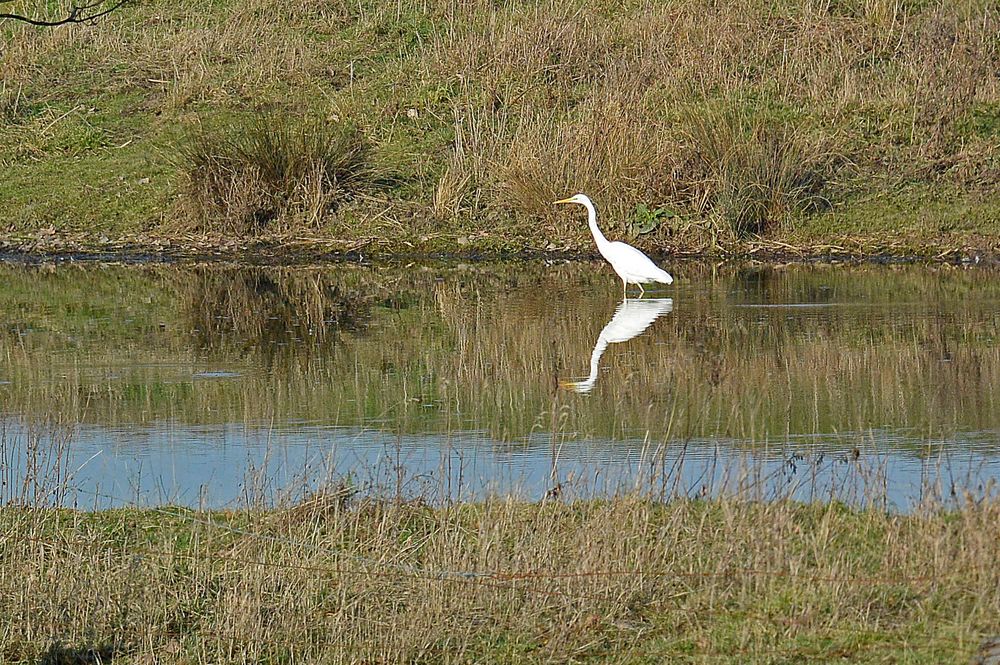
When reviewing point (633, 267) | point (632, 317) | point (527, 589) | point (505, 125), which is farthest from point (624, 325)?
point (505, 125)

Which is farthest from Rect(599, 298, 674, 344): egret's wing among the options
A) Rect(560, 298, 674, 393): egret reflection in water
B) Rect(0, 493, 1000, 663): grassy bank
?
Rect(0, 493, 1000, 663): grassy bank

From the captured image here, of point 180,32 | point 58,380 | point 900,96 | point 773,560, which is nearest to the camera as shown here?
point 773,560

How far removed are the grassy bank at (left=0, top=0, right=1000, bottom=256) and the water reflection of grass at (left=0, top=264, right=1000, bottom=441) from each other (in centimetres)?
179

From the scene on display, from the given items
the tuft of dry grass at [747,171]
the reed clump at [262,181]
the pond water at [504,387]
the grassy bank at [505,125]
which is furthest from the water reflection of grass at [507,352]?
the reed clump at [262,181]

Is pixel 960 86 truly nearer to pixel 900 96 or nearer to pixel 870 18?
pixel 900 96

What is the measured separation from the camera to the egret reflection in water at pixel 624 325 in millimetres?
9648

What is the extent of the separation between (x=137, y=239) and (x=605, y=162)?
5271mm

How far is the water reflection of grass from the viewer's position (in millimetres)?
8766

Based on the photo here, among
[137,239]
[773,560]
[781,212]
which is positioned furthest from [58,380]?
[781,212]

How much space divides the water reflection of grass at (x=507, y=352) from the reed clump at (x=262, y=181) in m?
2.07

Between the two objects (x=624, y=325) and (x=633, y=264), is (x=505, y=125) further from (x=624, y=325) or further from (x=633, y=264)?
(x=624, y=325)

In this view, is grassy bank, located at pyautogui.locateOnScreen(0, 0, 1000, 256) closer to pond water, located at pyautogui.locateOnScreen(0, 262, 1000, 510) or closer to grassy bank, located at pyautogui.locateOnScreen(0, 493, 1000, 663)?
pond water, located at pyautogui.locateOnScreen(0, 262, 1000, 510)

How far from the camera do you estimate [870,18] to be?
→ 21.9m

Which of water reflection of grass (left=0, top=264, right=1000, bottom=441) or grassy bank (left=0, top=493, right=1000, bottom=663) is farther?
water reflection of grass (left=0, top=264, right=1000, bottom=441)
